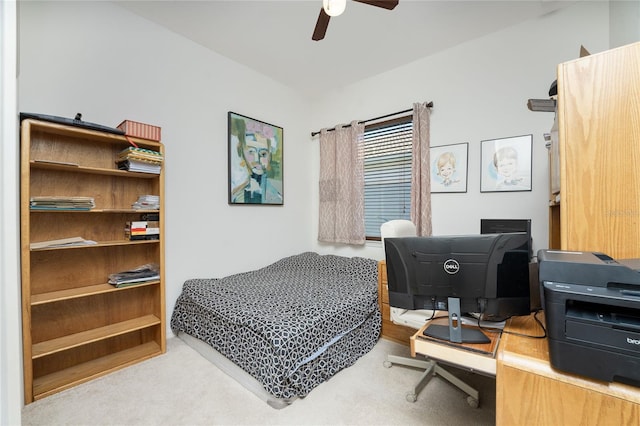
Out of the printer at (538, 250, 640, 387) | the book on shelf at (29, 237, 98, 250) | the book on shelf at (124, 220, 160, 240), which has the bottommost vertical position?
the printer at (538, 250, 640, 387)

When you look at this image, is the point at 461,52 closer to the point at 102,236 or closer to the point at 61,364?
the point at 102,236

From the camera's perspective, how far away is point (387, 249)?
4.10 ft

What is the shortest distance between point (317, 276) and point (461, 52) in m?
2.77

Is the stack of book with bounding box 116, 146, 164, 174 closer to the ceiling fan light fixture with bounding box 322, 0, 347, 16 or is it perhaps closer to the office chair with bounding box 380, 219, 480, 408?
the ceiling fan light fixture with bounding box 322, 0, 347, 16

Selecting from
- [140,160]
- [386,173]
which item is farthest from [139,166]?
[386,173]

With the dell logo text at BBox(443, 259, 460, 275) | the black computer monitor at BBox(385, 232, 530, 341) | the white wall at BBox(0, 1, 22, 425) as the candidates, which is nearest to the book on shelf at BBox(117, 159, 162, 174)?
the white wall at BBox(0, 1, 22, 425)

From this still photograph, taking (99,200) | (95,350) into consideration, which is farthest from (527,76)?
(95,350)

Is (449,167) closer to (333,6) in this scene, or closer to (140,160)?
(333,6)

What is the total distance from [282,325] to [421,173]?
2094mm

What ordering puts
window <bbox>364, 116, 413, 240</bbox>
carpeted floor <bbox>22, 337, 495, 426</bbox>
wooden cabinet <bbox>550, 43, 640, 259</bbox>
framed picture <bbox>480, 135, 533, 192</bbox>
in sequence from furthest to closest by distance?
window <bbox>364, 116, 413, 240</bbox> < framed picture <bbox>480, 135, 533, 192</bbox> < carpeted floor <bbox>22, 337, 495, 426</bbox> < wooden cabinet <bbox>550, 43, 640, 259</bbox>

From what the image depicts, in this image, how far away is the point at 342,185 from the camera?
3.46m

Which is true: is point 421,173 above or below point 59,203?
above

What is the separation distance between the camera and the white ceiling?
2.18m

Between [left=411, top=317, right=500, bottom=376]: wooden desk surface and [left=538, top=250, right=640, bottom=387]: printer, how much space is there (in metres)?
0.18
